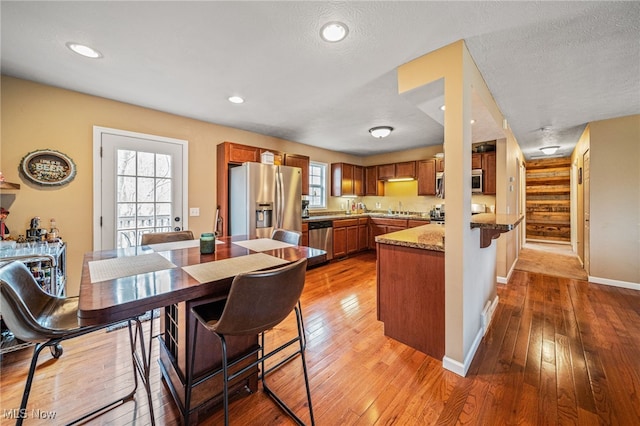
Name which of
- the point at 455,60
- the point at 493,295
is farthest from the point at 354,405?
the point at 455,60

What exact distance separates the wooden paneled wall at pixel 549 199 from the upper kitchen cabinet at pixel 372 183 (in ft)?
15.5

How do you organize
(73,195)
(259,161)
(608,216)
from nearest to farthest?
(73,195) < (608,216) < (259,161)

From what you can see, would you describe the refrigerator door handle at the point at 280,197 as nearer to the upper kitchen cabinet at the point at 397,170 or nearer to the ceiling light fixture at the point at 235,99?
the ceiling light fixture at the point at 235,99

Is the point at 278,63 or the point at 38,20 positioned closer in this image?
the point at 38,20

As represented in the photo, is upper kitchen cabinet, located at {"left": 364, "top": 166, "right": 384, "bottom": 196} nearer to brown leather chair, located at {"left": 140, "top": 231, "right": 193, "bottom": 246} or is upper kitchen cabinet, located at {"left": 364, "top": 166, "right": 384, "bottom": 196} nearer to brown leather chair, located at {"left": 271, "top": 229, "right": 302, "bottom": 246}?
brown leather chair, located at {"left": 271, "top": 229, "right": 302, "bottom": 246}

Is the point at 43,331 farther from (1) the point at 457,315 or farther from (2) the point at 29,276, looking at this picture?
(1) the point at 457,315

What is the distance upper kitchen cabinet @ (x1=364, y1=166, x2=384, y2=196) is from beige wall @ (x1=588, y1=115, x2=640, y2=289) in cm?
349

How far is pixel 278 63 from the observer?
2.07 meters

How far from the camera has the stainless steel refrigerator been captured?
350cm

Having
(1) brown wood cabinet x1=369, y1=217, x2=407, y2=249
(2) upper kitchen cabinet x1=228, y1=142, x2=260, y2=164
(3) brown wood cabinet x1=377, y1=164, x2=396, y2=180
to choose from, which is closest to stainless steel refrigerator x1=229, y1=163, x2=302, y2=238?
(2) upper kitchen cabinet x1=228, y1=142, x2=260, y2=164

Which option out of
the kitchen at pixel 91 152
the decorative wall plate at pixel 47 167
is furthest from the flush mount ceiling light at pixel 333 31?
the decorative wall plate at pixel 47 167

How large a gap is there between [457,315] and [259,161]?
3343mm

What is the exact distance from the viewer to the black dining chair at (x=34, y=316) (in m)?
0.99

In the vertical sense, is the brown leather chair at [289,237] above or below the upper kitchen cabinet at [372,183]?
below
